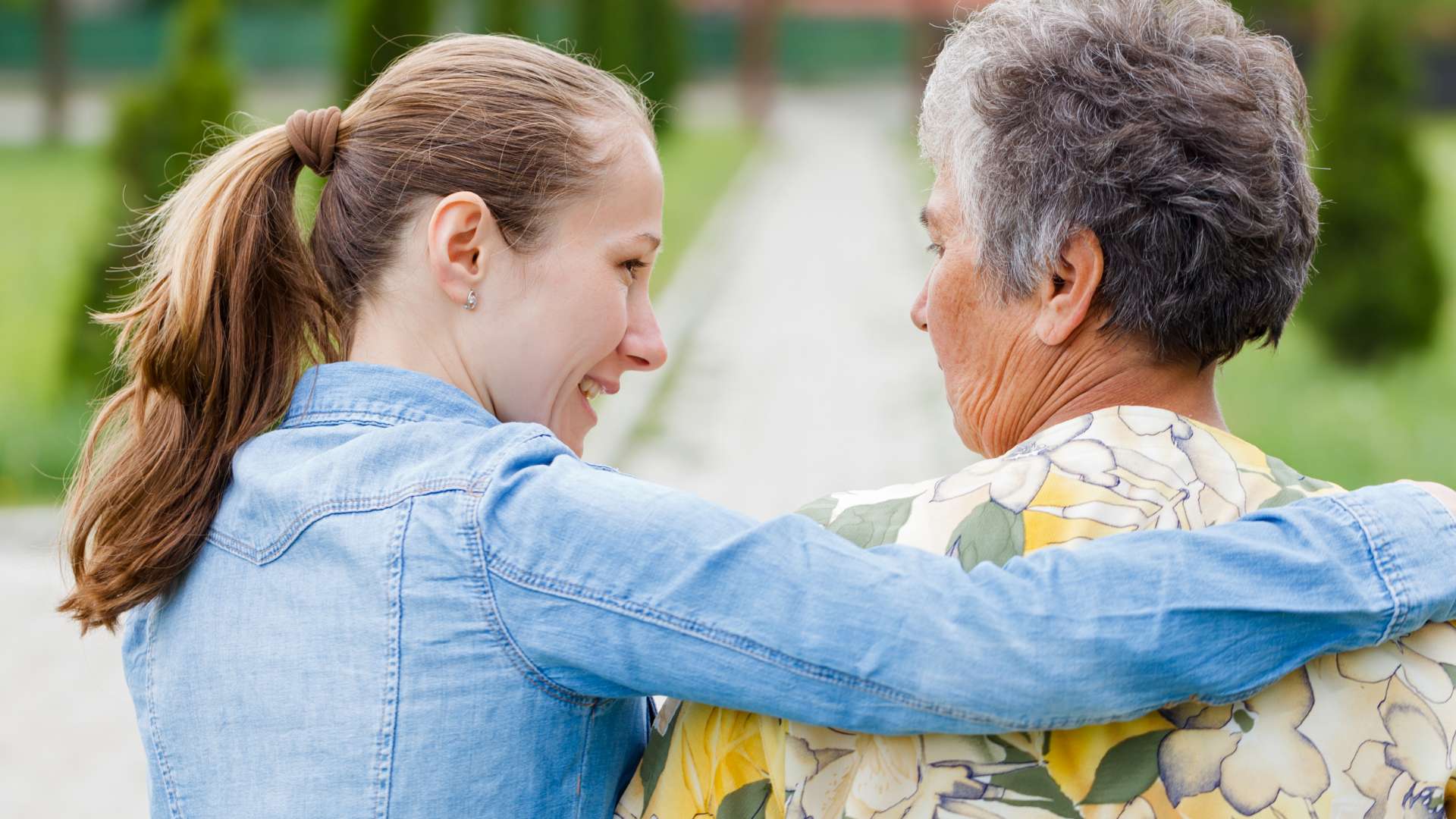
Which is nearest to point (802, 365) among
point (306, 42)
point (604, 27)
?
point (604, 27)

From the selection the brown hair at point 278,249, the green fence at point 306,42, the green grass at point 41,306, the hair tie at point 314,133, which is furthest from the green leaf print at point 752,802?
the green fence at point 306,42

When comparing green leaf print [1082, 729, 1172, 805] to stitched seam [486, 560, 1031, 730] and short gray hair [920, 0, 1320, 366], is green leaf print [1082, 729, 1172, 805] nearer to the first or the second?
stitched seam [486, 560, 1031, 730]

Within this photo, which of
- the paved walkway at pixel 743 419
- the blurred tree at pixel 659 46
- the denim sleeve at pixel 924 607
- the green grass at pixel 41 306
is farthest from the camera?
the blurred tree at pixel 659 46

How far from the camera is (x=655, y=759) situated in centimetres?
173

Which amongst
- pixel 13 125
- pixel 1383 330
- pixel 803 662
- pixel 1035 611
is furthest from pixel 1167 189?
pixel 13 125

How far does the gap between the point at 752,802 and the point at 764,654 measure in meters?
0.29

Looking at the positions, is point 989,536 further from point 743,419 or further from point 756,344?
point 756,344

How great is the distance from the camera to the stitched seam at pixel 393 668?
1536 mm

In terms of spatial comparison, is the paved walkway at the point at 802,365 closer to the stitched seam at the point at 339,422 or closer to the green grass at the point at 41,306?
the green grass at the point at 41,306

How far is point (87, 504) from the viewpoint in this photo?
1.80 metres

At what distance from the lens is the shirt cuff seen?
4.88 feet

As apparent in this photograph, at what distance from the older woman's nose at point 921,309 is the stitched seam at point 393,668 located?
2.63ft

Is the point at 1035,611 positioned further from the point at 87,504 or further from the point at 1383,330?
the point at 1383,330

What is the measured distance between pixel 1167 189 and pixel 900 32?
4701 cm
